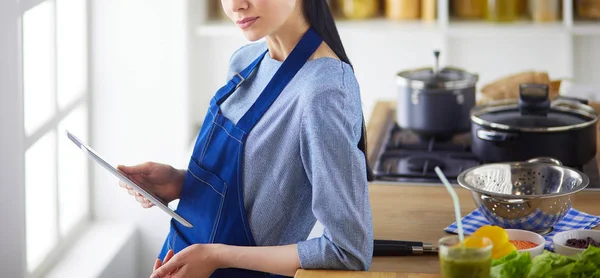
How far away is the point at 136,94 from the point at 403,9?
1383 millimetres

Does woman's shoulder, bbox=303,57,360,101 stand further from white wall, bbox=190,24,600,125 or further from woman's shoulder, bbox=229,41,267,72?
white wall, bbox=190,24,600,125

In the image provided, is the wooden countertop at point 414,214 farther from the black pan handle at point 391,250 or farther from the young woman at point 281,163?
the young woman at point 281,163

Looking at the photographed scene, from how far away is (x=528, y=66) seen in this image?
177 inches

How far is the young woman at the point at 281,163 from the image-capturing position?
1667mm

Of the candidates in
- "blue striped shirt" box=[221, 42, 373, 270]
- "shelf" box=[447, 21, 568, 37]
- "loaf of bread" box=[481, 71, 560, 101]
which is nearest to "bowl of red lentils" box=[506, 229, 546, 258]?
"blue striped shirt" box=[221, 42, 373, 270]

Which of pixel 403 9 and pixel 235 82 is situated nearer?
pixel 235 82

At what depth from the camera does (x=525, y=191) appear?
2.13 m

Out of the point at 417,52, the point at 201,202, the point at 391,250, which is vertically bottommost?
the point at 391,250

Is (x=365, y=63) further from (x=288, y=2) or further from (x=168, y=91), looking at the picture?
(x=288, y=2)

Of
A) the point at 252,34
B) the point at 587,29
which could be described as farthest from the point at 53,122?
the point at 587,29

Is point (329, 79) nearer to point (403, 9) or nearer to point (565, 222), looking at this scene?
point (565, 222)

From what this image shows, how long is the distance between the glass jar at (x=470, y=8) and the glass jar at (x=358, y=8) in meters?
0.37

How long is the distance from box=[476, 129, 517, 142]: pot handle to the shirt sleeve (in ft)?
2.52

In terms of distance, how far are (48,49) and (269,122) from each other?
1281mm
